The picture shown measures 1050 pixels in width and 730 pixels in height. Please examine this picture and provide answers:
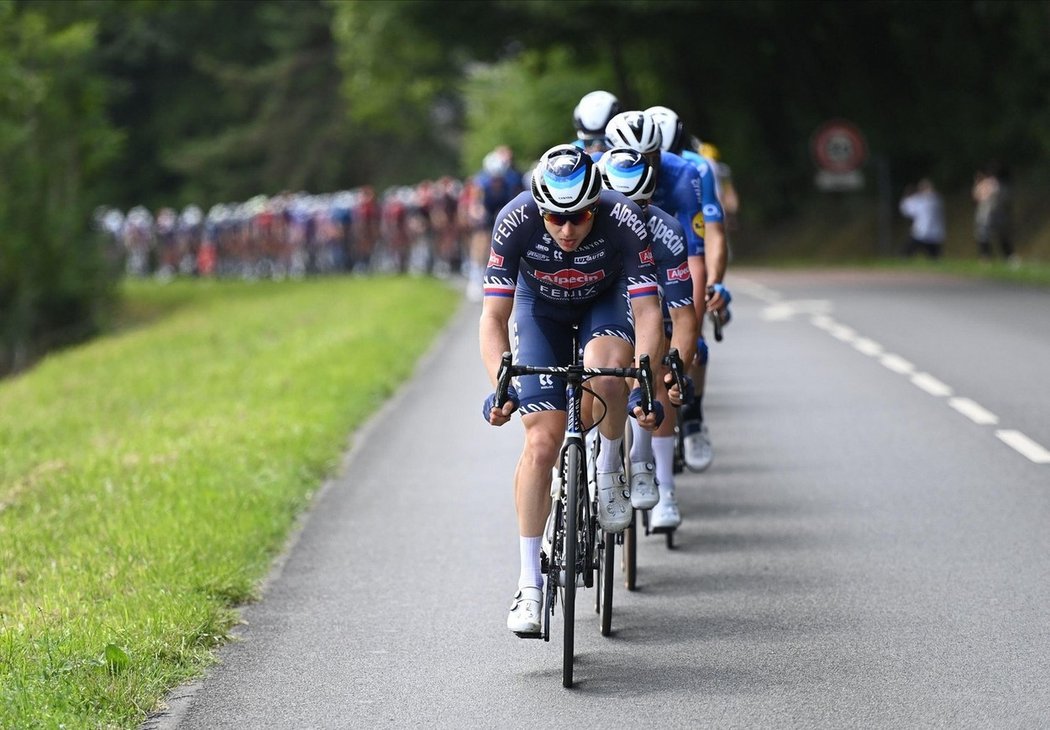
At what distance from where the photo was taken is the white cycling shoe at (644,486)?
7.82 m

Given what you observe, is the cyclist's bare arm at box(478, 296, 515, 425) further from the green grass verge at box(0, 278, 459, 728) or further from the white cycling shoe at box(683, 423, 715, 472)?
the white cycling shoe at box(683, 423, 715, 472)

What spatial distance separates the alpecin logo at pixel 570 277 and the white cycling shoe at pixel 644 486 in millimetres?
1087

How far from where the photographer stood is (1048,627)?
698cm

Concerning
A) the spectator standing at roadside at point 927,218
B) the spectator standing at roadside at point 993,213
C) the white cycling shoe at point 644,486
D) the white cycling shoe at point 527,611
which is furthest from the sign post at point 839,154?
the white cycling shoe at point 527,611

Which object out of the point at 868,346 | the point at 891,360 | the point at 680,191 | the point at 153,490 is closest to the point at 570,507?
the point at 680,191

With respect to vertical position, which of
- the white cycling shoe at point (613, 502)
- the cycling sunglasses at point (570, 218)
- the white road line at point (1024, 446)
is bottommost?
the white road line at point (1024, 446)

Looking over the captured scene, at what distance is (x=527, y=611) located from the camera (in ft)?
21.6

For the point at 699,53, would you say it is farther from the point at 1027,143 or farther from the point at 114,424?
the point at 114,424

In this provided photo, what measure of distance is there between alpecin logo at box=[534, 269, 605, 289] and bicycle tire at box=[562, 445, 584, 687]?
738 millimetres

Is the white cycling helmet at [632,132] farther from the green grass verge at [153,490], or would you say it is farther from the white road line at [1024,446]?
the white road line at [1024,446]

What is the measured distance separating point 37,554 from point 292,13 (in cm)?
6954

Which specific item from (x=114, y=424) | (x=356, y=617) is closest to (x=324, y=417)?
(x=114, y=424)

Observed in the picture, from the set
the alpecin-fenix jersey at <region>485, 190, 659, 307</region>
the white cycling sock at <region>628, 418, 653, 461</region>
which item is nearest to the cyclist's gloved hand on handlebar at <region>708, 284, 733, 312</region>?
the white cycling sock at <region>628, 418, 653, 461</region>

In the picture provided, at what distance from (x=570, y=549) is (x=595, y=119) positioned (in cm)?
342
